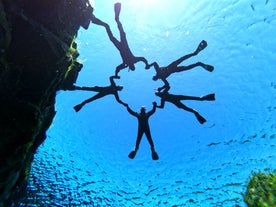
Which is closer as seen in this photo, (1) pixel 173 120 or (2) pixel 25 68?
(2) pixel 25 68

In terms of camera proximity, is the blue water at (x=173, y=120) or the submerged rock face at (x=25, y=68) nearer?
the submerged rock face at (x=25, y=68)

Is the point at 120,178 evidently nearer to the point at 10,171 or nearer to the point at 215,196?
the point at 215,196

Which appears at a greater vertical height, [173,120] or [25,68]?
[173,120]

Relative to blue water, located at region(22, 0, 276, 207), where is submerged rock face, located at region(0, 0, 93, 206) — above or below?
below

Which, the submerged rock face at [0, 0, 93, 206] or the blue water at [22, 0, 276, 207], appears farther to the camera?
the blue water at [22, 0, 276, 207]
